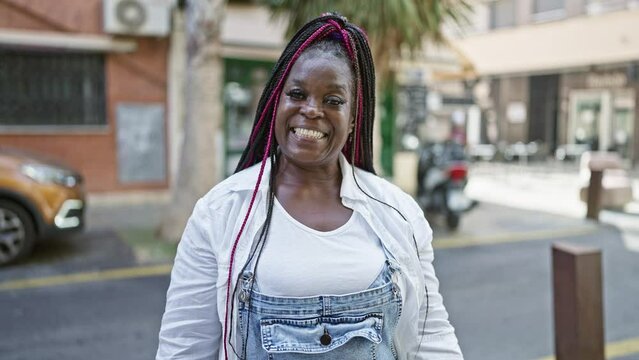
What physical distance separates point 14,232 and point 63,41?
192 inches

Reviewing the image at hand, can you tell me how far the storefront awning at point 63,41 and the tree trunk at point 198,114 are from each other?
12.4ft

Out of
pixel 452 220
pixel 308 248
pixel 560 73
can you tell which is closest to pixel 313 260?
pixel 308 248

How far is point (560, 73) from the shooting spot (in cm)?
2291

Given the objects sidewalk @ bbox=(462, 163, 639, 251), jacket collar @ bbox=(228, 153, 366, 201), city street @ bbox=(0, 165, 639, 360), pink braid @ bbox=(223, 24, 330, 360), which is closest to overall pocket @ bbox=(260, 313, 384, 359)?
pink braid @ bbox=(223, 24, 330, 360)

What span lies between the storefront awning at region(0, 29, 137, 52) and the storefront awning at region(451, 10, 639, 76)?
1054 centimetres

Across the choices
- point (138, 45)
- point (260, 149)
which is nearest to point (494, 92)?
point (138, 45)

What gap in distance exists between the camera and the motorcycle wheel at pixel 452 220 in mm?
8797

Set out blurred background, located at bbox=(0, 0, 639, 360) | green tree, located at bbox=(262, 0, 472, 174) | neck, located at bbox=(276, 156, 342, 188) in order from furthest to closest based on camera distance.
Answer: green tree, located at bbox=(262, 0, 472, 174) < blurred background, located at bbox=(0, 0, 639, 360) < neck, located at bbox=(276, 156, 342, 188)

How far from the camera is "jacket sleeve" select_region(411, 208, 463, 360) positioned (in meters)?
1.68

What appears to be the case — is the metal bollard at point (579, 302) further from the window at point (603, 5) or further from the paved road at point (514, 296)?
the window at point (603, 5)

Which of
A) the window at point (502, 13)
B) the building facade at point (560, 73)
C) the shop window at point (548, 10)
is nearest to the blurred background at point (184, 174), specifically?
the building facade at point (560, 73)

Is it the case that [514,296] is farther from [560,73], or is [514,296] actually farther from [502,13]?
[502,13]

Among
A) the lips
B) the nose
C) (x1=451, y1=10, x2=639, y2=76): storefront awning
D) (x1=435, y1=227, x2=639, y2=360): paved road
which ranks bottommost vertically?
(x1=435, y1=227, x2=639, y2=360): paved road

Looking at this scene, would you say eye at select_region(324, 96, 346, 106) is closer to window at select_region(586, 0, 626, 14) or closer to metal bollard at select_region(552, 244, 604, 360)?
metal bollard at select_region(552, 244, 604, 360)
